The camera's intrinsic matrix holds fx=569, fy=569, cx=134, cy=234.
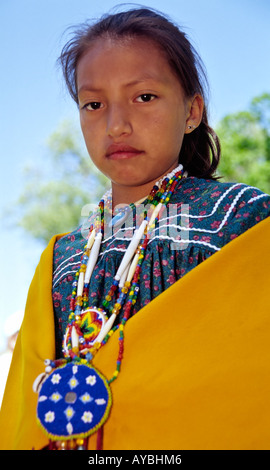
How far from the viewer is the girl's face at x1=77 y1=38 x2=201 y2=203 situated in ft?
5.35

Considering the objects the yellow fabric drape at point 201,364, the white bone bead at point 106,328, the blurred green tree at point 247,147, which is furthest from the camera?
the blurred green tree at point 247,147

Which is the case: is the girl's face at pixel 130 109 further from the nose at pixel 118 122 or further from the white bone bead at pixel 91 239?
the white bone bead at pixel 91 239

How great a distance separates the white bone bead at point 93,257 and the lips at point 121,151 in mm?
272

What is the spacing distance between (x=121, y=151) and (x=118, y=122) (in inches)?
3.6

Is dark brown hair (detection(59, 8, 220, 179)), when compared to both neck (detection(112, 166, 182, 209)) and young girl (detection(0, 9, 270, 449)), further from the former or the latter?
neck (detection(112, 166, 182, 209))

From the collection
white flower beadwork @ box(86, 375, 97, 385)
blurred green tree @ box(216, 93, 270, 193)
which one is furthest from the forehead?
blurred green tree @ box(216, 93, 270, 193)

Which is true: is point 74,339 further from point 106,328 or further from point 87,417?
point 87,417

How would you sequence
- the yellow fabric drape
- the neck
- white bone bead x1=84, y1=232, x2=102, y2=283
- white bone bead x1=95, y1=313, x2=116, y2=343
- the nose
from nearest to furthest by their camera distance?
the yellow fabric drape → white bone bead x1=95, y1=313, x2=116, y2=343 → the nose → white bone bead x1=84, y1=232, x2=102, y2=283 → the neck

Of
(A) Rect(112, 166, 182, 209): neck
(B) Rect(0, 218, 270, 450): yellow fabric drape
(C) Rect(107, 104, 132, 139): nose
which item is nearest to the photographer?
(B) Rect(0, 218, 270, 450): yellow fabric drape

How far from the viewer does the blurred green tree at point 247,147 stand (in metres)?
13.5

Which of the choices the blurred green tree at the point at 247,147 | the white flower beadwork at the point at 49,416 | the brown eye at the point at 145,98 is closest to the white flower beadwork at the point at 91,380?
the white flower beadwork at the point at 49,416

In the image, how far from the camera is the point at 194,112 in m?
1.88

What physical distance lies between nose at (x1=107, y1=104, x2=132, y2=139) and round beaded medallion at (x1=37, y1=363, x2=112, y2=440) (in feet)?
2.15
